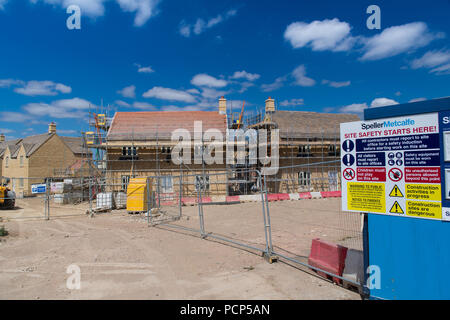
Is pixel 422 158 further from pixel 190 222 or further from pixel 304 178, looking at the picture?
pixel 304 178

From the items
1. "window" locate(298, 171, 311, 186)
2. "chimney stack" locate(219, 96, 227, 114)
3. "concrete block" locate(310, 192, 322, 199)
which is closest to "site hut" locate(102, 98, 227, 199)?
"chimney stack" locate(219, 96, 227, 114)

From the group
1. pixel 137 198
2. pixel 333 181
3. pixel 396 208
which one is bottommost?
pixel 137 198

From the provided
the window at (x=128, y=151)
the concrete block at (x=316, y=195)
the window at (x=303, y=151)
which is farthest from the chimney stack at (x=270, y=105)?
the window at (x=128, y=151)

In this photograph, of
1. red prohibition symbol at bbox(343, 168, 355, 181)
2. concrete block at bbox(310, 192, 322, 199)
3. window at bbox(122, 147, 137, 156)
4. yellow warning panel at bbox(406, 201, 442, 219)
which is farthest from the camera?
window at bbox(122, 147, 137, 156)

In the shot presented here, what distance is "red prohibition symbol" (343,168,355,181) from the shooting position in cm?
504

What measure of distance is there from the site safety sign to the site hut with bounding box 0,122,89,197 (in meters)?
31.1

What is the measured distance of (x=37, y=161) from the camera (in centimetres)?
3269

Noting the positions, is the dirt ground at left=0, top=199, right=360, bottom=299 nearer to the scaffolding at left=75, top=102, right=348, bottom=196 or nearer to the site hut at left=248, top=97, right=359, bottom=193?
the scaffolding at left=75, top=102, right=348, bottom=196

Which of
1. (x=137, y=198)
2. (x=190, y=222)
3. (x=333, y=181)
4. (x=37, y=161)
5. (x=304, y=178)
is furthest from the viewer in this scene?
(x=37, y=161)

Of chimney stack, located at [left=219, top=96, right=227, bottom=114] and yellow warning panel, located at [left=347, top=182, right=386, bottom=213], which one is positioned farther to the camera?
chimney stack, located at [left=219, top=96, right=227, bottom=114]

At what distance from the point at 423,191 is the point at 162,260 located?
5.86 metres

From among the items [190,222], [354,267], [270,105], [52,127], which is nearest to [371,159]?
[354,267]

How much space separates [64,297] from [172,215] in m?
8.90
